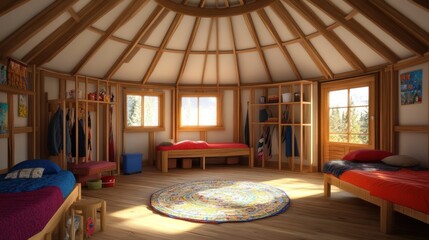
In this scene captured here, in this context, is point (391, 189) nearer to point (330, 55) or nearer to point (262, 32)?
point (330, 55)

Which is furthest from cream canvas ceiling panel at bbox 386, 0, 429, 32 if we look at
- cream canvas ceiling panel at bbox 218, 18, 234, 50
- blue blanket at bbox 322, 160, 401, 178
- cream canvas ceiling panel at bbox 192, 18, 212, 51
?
cream canvas ceiling panel at bbox 192, 18, 212, 51

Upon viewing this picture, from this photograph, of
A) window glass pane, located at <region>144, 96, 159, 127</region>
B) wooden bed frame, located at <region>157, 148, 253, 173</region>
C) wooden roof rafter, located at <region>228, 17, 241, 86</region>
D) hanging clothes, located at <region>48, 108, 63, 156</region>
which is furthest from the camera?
window glass pane, located at <region>144, 96, 159, 127</region>

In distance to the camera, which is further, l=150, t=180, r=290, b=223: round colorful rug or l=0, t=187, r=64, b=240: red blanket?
l=150, t=180, r=290, b=223: round colorful rug

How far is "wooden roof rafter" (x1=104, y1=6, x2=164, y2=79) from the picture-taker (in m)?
5.09

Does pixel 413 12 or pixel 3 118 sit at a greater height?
pixel 413 12

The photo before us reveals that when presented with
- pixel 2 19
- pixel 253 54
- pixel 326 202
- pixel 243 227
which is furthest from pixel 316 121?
pixel 2 19

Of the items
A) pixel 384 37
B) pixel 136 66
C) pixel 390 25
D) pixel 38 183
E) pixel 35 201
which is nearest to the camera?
pixel 35 201

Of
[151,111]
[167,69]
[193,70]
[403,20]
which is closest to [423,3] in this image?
[403,20]

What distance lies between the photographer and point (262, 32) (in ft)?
19.6

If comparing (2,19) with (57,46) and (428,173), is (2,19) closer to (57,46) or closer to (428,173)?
(57,46)

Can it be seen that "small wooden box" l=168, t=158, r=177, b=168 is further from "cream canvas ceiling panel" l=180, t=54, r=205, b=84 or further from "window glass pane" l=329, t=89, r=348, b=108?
"window glass pane" l=329, t=89, r=348, b=108

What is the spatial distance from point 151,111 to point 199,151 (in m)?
1.74

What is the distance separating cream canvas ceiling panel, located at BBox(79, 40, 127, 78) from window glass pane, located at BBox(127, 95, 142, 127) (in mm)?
1109

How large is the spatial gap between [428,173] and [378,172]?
0.64 meters
